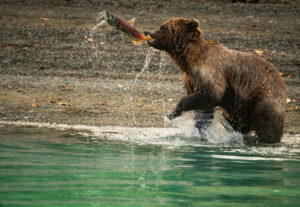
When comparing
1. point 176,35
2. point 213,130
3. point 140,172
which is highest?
point 176,35

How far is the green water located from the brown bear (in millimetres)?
485

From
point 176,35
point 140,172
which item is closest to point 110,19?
point 176,35

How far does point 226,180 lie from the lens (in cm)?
550

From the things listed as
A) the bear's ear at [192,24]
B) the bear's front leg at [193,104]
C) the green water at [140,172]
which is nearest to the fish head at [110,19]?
Answer: the bear's ear at [192,24]

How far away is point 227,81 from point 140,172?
2912 millimetres

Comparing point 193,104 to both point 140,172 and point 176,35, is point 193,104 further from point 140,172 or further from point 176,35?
point 140,172

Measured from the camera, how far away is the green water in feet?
15.4

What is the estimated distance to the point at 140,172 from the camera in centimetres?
572

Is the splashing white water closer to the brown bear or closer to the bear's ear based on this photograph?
the brown bear

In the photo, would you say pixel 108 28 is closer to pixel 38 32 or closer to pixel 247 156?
pixel 38 32

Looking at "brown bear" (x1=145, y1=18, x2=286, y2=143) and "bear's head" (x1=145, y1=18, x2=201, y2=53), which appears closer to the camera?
"brown bear" (x1=145, y1=18, x2=286, y2=143)

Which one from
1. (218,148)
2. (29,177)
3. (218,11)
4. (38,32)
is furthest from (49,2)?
(29,177)

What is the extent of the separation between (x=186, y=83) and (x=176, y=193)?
3641 millimetres

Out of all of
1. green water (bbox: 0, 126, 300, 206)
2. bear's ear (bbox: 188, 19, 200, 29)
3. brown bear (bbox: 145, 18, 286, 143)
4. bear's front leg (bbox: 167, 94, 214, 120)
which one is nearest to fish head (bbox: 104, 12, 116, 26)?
brown bear (bbox: 145, 18, 286, 143)
